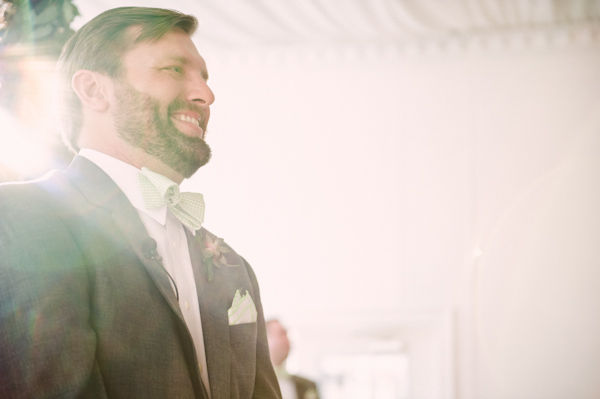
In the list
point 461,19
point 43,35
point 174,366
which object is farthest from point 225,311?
point 461,19

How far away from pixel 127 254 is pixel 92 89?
32cm

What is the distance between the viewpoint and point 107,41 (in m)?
1.10

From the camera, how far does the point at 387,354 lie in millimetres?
3912

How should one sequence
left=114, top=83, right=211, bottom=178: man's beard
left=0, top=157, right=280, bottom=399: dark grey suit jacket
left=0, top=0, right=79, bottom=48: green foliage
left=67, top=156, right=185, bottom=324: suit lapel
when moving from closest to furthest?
left=0, top=157, right=280, bottom=399: dark grey suit jacket < left=67, top=156, right=185, bottom=324: suit lapel < left=114, top=83, right=211, bottom=178: man's beard < left=0, top=0, right=79, bottom=48: green foliage

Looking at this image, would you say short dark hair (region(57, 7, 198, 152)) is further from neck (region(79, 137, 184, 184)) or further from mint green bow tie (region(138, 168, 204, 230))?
mint green bow tie (region(138, 168, 204, 230))

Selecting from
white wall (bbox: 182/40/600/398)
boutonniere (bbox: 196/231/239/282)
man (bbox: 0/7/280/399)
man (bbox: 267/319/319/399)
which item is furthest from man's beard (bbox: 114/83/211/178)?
white wall (bbox: 182/40/600/398)

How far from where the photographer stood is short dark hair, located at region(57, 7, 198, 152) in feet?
3.59

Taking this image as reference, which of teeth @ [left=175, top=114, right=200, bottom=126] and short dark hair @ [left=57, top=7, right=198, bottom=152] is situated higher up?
short dark hair @ [left=57, top=7, right=198, bottom=152]

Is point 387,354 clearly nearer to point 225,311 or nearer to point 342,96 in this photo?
point 342,96

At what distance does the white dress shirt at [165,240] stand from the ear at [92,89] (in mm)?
82

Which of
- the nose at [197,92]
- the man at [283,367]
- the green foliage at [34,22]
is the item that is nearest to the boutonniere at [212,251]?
the nose at [197,92]

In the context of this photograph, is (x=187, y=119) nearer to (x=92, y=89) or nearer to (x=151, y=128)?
(x=151, y=128)

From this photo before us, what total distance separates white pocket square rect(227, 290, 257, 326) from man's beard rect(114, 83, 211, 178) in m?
0.26

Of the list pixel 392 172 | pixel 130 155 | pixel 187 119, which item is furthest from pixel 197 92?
pixel 392 172
